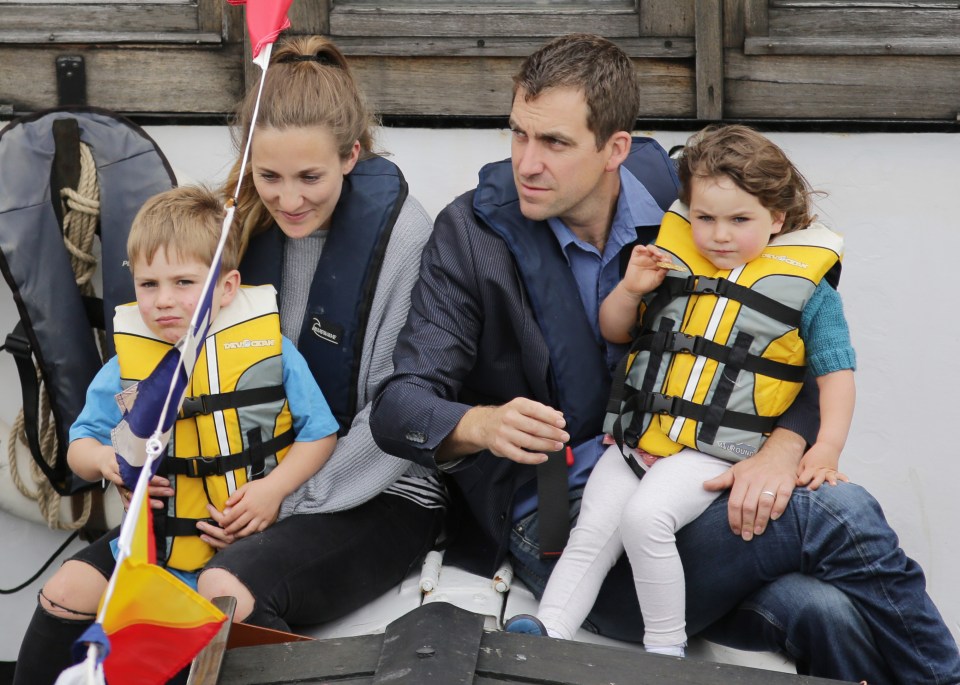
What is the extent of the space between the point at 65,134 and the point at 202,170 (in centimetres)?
39

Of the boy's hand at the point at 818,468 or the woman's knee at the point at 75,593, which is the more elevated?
the boy's hand at the point at 818,468

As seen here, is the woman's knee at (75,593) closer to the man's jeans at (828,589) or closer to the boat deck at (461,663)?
the boat deck at (461,663)

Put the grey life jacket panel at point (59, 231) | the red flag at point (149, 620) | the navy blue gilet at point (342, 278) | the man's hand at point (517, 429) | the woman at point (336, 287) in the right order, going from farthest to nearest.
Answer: the grey life jacket panel at point (59, 231), the navy blue gilet at point (342, 278), the woman at point (336, 287), the man's hand at point (517, 429), the red flag at point (149, 620)

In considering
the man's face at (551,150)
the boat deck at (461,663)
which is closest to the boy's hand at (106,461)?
the boat deck at (461,663)

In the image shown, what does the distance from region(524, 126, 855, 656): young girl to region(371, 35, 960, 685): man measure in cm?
7

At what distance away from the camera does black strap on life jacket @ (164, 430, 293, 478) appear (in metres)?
2.12

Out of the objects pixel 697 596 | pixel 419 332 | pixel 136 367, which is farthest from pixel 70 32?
pixel 697 596

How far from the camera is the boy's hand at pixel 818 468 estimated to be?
2.00 metres

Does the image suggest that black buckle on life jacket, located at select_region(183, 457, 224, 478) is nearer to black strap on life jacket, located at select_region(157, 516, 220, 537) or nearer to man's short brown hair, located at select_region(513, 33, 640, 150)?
black strap on life jacket, located at select_region(157, 516, 220, 537)

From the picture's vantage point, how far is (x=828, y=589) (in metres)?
1.96

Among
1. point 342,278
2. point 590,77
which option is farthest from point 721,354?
point 342,278

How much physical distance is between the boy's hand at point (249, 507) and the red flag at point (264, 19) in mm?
830

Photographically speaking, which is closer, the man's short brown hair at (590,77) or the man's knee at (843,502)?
the man's knee at (843,502)

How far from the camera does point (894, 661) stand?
1966 mm
